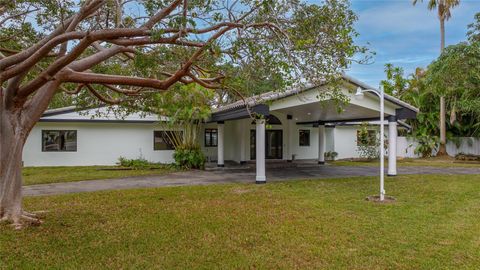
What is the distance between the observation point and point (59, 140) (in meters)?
19.1

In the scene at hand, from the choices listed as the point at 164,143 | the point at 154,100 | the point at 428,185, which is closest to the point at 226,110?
the point at 154,100

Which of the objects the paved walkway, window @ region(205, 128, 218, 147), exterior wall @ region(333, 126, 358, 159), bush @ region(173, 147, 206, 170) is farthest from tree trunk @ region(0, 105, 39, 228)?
exterior wall @ region(333, 126, 358, 159)

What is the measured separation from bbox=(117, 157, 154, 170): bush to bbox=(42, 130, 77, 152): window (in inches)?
105

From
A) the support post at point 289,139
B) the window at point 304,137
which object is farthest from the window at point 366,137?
the support post at point 289,139

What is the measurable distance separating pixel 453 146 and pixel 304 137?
1142 centimetres

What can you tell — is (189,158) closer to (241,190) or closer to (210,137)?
(210,137)

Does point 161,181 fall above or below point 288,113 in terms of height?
below

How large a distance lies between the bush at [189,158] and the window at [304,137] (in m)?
7.75

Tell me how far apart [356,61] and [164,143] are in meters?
15.2

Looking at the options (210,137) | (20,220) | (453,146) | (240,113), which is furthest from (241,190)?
(453,146)

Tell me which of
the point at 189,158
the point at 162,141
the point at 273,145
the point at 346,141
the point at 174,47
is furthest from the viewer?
the point at 346,141

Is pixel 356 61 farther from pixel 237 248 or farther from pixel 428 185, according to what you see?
pixel 428 185

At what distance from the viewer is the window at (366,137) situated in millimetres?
24438

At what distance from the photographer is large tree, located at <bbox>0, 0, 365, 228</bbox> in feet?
19.1
